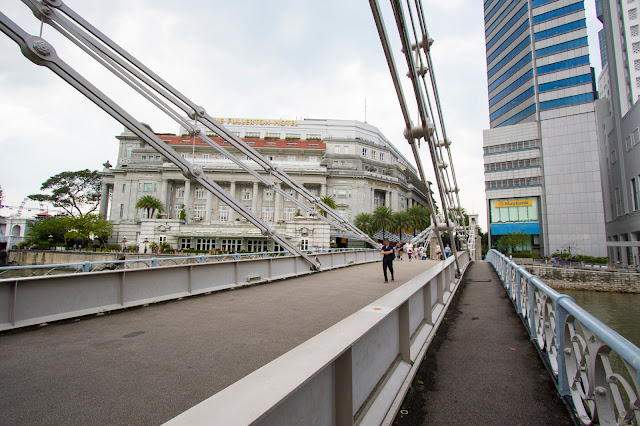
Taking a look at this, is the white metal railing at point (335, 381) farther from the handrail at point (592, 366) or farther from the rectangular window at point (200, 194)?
the rectangular window at point (200, 194)

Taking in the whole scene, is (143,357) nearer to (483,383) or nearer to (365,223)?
(483,383)

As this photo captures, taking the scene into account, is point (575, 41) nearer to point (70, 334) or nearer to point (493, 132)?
point (493, 132)

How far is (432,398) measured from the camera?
3424 mm

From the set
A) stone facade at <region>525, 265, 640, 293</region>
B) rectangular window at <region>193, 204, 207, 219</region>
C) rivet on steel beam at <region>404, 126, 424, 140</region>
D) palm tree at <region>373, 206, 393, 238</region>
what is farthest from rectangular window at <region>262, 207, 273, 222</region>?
rivet on steel beam at <region>404, 126, 424, 140</region>

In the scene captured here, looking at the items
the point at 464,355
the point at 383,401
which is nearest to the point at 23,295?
the point at 383,401

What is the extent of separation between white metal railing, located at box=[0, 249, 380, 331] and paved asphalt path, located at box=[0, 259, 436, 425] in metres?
0.33

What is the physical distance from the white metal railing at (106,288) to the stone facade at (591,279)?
33.8 metres

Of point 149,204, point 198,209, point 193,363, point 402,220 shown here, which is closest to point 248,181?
point 198,209

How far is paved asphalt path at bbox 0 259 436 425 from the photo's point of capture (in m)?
3.18

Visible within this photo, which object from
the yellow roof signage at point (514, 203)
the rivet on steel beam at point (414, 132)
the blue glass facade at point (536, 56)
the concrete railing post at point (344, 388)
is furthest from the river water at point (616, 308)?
the blue glass facade at point (536, 56)

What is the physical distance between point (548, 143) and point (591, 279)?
32.7 m

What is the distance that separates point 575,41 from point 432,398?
237 feet

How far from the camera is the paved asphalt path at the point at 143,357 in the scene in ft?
10.4

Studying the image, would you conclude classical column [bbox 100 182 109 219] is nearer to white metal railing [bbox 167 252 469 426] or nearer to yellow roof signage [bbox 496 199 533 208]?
yellow roof signage [bbox 496 199 533 208]
